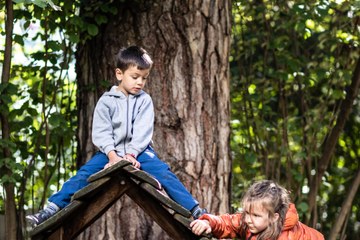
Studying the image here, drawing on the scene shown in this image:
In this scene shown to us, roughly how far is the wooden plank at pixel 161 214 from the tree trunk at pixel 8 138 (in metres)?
1.90

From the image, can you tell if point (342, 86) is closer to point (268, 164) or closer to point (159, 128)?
point (268, 164)

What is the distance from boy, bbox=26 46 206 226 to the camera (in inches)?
193

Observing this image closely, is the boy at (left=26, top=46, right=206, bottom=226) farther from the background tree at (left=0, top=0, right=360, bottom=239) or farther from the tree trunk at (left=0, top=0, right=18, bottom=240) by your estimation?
the tree trunk at (left=0, top=0, right=18, bottom=240)

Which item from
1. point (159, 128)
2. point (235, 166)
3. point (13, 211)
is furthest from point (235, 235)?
point (235, 166)

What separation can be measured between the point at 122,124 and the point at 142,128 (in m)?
0.11

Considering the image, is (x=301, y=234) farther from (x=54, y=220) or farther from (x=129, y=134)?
(x=54, y=220)

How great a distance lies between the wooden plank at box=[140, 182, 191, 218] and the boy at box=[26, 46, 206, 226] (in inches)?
11.0

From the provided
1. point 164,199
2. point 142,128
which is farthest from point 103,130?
point 164,199

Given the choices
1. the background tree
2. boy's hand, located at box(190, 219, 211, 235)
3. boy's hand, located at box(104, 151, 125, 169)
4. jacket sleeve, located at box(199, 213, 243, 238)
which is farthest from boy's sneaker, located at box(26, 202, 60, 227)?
the background tree

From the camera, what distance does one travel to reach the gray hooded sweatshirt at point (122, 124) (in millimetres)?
4965

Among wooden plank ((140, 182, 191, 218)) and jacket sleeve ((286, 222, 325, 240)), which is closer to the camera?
wooden plank ((140, 182, 191, 218))

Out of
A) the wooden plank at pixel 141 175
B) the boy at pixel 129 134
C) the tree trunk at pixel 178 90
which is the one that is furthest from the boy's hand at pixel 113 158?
the tree trunk at pixel 178 90

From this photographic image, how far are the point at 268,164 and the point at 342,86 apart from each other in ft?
3.46

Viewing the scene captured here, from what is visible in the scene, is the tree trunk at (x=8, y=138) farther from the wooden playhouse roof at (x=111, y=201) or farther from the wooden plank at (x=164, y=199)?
the wooden plank at (x=164, y=199)
